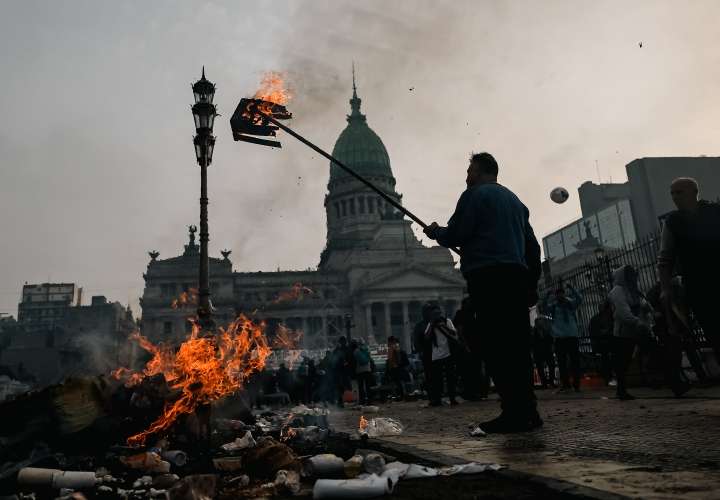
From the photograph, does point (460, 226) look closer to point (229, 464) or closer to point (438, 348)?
point (229, 464)

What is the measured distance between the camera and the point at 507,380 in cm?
442

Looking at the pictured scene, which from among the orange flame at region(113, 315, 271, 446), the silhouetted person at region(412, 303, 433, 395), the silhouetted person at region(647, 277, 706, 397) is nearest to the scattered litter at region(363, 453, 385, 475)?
the orange flame at region(113, 315, 271, 446)

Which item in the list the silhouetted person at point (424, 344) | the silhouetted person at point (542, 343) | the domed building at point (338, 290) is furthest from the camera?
the domed building at point (338, 290)

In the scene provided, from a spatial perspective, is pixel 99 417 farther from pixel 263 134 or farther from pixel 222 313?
pixel 222 313

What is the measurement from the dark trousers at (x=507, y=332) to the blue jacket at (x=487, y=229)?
12 centimetres

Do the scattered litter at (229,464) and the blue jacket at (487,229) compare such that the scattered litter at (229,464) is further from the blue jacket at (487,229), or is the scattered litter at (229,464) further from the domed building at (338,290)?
the domed building at (338,290)

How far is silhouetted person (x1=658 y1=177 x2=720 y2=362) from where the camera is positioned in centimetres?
470

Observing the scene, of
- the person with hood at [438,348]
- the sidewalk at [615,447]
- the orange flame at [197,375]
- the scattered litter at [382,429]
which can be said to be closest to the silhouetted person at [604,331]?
the person with hood at [438,348]

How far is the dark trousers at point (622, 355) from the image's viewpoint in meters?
7.73

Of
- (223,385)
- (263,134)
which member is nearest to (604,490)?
(223,385)

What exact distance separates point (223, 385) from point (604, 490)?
4694 millimetres

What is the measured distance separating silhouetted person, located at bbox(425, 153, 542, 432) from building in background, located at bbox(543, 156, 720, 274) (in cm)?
2810

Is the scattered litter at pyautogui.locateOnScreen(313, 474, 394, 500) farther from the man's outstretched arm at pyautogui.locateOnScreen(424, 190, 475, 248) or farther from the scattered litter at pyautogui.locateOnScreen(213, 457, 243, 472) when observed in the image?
the man's outstretched arm at pyautogui.locateOnScreen(424, 190, 475, 248)

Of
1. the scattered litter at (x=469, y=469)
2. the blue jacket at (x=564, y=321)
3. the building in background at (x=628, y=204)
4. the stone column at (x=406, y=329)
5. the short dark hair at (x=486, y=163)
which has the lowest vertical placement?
the scattered litter at (x=469, y=469)
